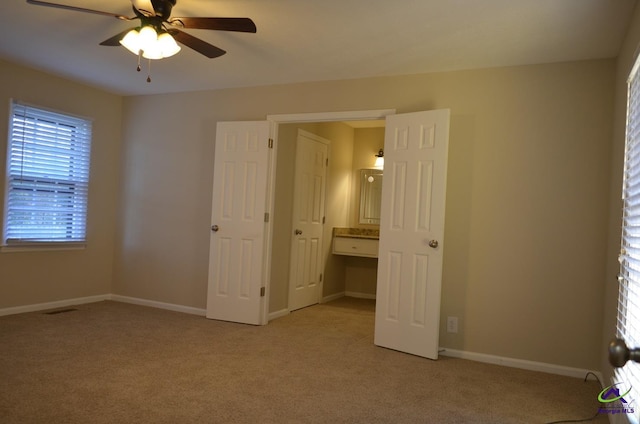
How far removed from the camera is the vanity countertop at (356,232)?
6348 millimetres

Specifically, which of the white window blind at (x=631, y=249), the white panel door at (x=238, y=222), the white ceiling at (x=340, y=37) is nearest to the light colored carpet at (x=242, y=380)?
the white panel door at (x=238, y=222)

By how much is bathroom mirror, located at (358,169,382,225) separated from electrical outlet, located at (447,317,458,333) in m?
2.83

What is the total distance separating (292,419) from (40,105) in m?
4.14

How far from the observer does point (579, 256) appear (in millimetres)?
3545

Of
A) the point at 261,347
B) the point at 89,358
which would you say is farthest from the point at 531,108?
the point at 89,358

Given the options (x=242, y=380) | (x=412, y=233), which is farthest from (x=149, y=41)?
(x=412, y=233)

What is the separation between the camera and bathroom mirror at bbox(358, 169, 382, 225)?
6648 millimetres

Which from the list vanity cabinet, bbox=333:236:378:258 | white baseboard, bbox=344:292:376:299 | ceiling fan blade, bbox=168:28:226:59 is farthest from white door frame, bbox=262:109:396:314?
white baseboard, bbox=344:292:376:299

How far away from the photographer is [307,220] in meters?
5.70

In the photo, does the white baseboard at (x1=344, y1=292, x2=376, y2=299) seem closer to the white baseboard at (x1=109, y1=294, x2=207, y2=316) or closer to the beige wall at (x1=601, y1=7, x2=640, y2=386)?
the white baseboard at (x1=109, y1=294, x2=207, y2=316)

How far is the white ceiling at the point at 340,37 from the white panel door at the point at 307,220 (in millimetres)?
1207

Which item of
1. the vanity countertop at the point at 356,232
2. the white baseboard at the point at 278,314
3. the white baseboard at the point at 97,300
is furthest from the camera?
the vanity countertop at the point at 356,232

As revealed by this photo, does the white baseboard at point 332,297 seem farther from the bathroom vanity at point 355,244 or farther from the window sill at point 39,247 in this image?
the window sill at point 39,247

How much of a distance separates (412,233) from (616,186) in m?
1.49
